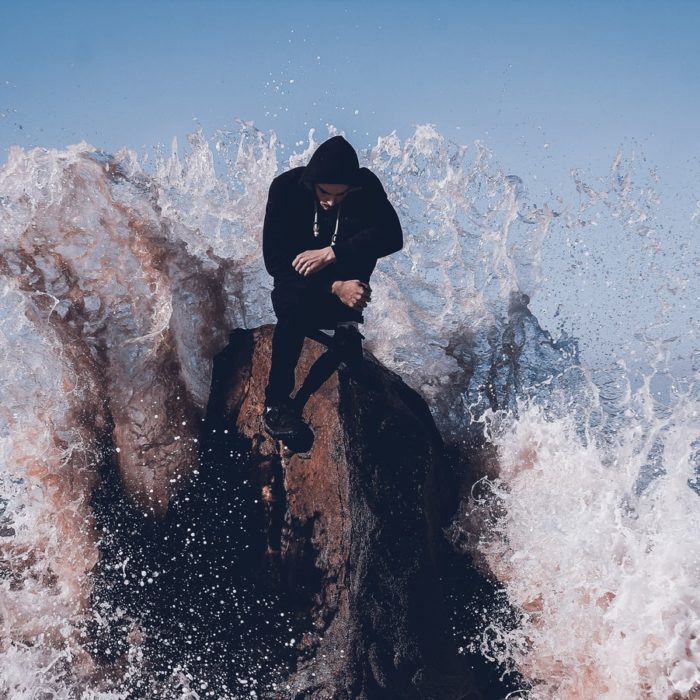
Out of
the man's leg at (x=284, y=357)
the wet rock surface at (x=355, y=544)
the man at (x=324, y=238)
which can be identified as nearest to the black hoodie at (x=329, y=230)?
the man at (x=324, y=238)

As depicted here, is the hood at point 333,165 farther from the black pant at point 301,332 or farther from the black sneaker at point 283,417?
the black sneaker at point 283,417

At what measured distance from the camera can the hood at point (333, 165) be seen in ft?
11.4

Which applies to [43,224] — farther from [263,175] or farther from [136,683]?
[136,683]

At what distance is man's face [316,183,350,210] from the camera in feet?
11.6

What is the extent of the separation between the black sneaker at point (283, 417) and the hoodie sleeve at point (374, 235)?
3.01ft

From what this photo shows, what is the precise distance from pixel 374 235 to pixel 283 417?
114 centimetres

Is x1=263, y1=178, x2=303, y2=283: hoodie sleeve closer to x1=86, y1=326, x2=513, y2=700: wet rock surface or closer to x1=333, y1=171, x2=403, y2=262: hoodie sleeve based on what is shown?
x1=333, y1=171, x2=403, y2=262: hoodie sleeve

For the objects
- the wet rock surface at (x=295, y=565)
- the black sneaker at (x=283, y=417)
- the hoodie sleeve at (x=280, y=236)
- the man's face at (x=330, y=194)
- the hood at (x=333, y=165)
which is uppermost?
the hood at (x=333, y=165)

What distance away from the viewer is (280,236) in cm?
365

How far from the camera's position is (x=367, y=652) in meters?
3.86

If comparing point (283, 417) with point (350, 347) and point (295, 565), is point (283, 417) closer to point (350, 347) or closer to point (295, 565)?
point (350, 347)

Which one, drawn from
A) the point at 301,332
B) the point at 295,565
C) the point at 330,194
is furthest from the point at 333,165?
the point at 295,565

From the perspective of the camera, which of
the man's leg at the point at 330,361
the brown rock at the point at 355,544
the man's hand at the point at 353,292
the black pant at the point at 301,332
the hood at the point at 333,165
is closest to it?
the hood at the point at 333,165

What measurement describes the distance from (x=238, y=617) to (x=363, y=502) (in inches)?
39.6
